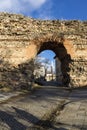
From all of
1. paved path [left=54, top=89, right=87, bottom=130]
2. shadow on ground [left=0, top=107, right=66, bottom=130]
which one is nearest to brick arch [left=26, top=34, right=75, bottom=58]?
paved path [left=54, top=89, right=87, bottom=130]

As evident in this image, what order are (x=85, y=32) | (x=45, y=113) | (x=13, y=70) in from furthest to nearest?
1. (x=85, y=32)
2. (x=13, y=70)
3. (x=45, y=113)

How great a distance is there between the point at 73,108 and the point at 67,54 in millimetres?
11381

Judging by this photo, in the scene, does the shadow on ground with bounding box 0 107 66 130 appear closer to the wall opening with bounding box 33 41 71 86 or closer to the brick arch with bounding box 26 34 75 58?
the brick arch with bounding box 26 34 75 58

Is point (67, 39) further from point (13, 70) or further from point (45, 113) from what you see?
point (45, 113)

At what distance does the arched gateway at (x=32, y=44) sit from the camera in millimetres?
21672

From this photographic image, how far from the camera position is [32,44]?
22.2 metres

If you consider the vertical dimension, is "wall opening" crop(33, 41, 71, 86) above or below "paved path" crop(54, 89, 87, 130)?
above

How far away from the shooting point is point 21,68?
2181 centimetres

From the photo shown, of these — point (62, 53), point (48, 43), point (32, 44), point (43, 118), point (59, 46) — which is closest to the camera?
point (43, 118)

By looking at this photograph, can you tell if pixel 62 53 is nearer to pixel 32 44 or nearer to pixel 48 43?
pixel 48 43

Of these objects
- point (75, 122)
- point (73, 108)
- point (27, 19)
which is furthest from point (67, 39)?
point (75, 122)

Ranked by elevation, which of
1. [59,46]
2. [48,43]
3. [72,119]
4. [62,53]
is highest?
[48,43]

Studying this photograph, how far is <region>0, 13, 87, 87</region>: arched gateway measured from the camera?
71.1 ft

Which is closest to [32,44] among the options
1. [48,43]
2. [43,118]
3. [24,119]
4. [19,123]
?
[48,43]
